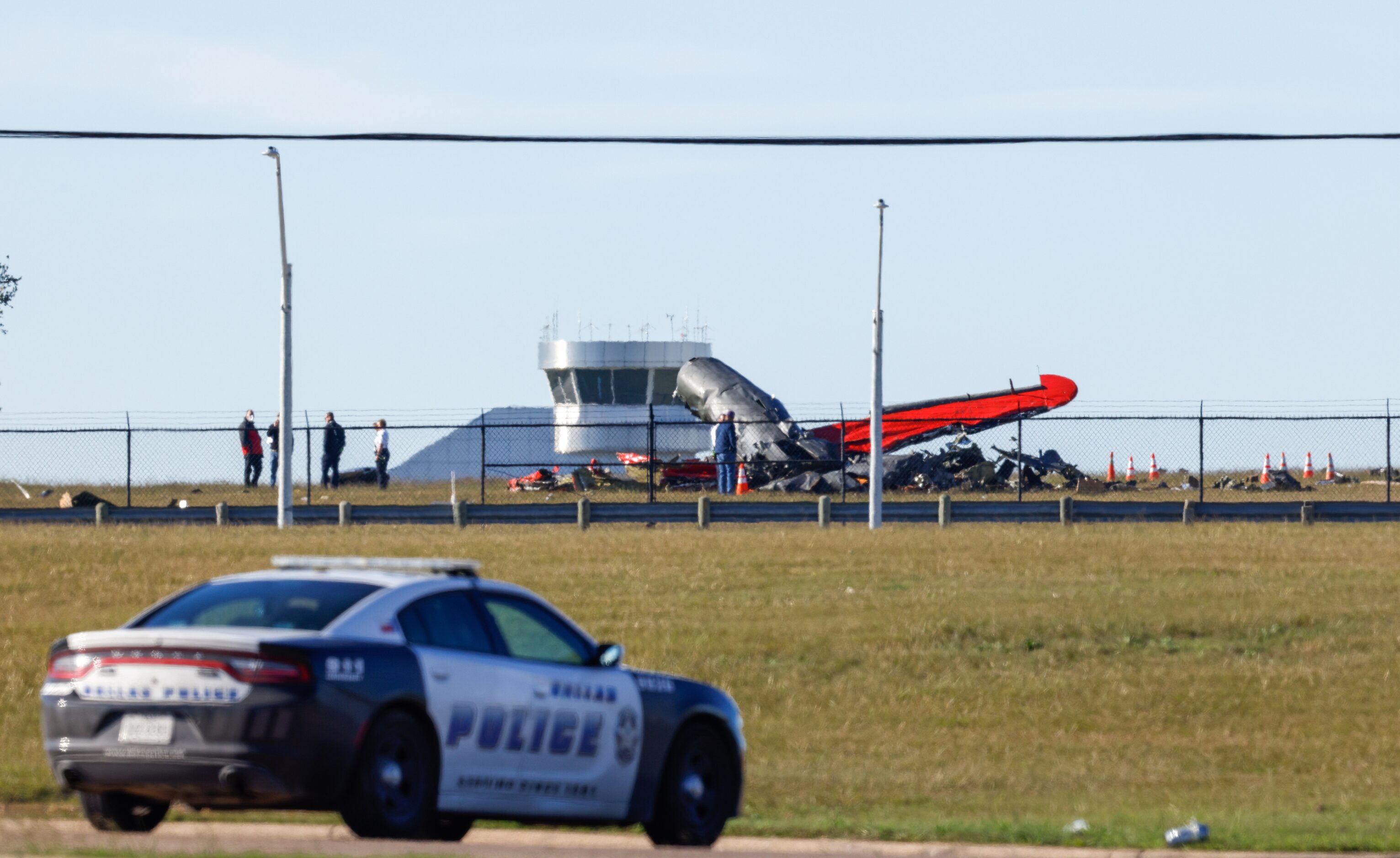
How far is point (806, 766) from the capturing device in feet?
47.5

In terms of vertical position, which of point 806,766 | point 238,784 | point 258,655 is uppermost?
point 258,655

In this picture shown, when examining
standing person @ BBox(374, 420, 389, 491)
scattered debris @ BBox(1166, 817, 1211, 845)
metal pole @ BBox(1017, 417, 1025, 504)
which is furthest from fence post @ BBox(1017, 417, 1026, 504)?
scattered debris @ BBox(1166, 817, 1211, 845)

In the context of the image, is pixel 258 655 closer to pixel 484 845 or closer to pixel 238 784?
pixel 238 784

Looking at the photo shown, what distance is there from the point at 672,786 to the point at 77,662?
3.26 metres

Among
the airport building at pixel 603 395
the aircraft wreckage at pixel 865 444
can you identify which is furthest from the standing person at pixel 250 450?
the airport building at pixel 603 395

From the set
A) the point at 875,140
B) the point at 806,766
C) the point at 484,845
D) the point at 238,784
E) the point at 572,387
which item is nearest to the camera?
the point at 238,784

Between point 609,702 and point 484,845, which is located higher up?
point 609,702

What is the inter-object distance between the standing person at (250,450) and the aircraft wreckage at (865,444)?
8.92 metres

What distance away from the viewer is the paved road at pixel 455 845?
28.6 feet

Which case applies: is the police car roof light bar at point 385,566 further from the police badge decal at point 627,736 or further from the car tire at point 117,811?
the car tire at point 117,811

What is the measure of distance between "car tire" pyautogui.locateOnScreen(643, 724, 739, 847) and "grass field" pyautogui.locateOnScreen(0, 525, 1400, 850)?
1137mm

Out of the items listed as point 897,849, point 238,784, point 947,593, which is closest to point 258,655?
point 238,784

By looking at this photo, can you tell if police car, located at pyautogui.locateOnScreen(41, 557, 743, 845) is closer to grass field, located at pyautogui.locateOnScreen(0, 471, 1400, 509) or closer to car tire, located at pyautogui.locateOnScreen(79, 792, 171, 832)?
car tire, located at pyautogui.locateOnScreen(79, 792, 171, 832)

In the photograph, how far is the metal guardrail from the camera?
32.8 metres
